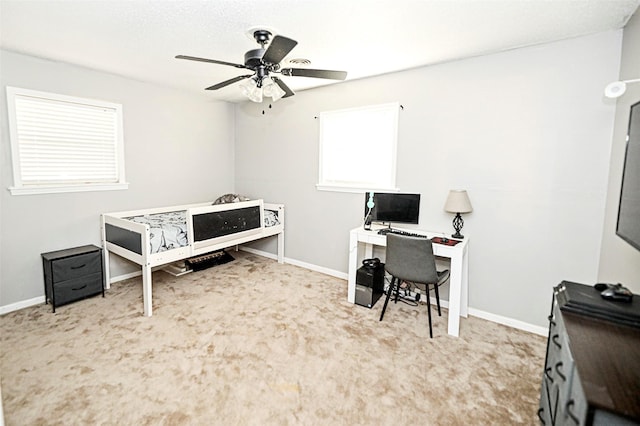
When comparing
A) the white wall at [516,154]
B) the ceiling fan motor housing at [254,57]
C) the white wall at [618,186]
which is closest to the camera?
the white wall at [618,186]

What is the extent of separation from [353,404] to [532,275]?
75.8 inches

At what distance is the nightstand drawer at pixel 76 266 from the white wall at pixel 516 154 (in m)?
2.79

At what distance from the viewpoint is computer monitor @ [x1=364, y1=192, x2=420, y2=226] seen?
3.15m

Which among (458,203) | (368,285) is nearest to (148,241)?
(368,285)

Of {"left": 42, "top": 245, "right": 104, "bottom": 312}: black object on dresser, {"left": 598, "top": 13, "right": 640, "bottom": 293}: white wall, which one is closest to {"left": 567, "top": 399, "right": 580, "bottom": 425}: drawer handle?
{"left": 598, "top": 13, "right": 640, "bottom": 293}: white wall

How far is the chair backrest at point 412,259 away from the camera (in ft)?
8.15

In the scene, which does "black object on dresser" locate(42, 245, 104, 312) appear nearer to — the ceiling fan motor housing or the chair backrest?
the ceiling fan motor housing

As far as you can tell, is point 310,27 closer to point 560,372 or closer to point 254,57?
point 254,57

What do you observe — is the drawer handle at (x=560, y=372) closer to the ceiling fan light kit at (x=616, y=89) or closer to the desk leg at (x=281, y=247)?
the ceiling fan light kit at (x=616, y=89)

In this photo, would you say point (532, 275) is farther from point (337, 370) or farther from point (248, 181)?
point (248, 181)

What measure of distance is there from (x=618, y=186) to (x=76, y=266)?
4.54m

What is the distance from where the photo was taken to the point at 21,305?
294cm

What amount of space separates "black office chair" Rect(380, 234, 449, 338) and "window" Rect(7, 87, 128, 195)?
10.4 feet

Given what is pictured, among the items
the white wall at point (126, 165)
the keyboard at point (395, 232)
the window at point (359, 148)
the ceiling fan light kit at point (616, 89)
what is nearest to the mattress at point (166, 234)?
the white wall at point (126, 165)
